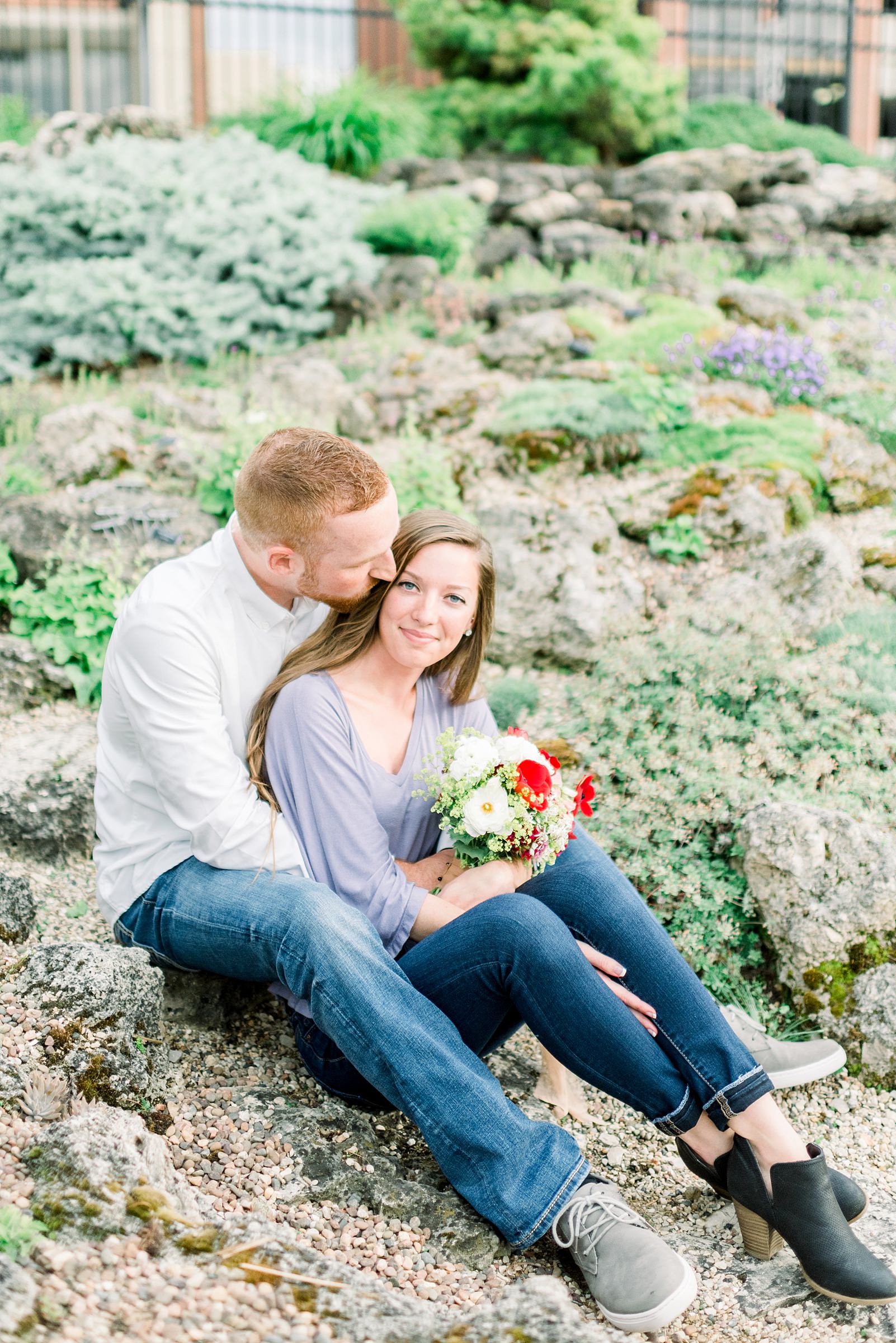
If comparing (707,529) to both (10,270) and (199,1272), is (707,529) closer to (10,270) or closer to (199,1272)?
(199,1272)

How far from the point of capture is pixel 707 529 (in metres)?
5.31

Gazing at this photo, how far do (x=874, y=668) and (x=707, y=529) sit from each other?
125 centimetres

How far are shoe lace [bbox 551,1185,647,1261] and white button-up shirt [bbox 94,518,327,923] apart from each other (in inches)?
38.9

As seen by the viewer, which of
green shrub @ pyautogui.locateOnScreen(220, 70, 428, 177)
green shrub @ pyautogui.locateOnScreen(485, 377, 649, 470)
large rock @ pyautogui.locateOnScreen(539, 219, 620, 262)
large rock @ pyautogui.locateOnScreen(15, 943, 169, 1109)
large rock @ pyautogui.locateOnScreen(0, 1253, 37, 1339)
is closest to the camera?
large rock @ pyautogui.locateOnScreen(0, 1253, 37, 1339)

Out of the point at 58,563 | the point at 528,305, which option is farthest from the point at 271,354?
the point at 58,563

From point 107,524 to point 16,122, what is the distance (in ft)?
24.7

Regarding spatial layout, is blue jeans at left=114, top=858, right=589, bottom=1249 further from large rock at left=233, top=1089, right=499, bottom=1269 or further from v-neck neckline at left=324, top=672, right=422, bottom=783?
v-neck neckline at left=324, top=672, right=422, bottom=783

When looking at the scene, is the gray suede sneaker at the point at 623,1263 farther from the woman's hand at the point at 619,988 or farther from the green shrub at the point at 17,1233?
the green shrub at the point at 17,1233

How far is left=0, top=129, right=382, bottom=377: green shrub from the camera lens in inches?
284

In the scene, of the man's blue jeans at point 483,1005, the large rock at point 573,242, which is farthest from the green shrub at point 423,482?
the large rock at point 573,242

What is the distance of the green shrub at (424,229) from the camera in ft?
26.7

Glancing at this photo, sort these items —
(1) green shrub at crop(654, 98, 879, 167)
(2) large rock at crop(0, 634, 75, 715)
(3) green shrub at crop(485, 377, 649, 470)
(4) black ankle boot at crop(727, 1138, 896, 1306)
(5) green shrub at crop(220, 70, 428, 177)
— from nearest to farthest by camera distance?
1. (4) black ankle boot at crop(727, 1138, 896, 1306)
2. (2) large rock at crop(0, 634, 75, 715)
3. (3) green shrub at crop(485, 377, 649, 470)
4. (5) green shrub at crop(220, 70, 428, 177)
5. (1) green shrub at crop(654, 98, 879, 167)

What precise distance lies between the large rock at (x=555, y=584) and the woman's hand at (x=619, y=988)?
2.25 meters

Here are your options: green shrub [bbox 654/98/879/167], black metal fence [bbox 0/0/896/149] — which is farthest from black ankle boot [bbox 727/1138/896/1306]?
black metal fence [bbox 0/0/896/149]
